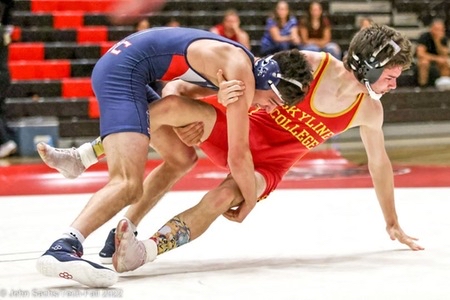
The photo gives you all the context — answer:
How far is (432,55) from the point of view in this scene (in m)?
9.27

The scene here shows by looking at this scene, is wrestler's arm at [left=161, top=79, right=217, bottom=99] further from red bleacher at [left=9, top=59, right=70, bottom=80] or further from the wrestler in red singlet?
red bleacher at [left=9, top=59, right=70, bottom=80]

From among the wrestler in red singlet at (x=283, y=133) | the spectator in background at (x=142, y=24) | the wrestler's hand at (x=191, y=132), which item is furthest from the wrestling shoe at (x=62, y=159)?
the spectator in background at (x=142, y=24)

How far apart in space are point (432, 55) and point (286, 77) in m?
6.57

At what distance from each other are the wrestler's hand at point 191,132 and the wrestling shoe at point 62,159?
1.29 ft

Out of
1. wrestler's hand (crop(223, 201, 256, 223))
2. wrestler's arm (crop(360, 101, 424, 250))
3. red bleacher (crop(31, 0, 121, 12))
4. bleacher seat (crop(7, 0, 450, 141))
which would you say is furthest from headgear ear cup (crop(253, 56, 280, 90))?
red bleacher (crop(31, 0, 121, 12))

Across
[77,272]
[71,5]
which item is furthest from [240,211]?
[71,5]

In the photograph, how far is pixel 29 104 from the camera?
26.0ft

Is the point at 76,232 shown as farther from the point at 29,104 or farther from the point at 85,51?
the point at 85,51

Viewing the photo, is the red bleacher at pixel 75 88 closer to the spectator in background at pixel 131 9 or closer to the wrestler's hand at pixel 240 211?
the spectator in background at pixel 131 9

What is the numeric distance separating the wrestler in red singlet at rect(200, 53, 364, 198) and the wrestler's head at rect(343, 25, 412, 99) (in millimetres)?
159

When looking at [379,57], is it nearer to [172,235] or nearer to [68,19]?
[172,235]

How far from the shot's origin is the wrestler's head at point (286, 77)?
10.0 ft

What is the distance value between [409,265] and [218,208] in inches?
28.4

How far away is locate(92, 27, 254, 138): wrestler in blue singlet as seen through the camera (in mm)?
2949
